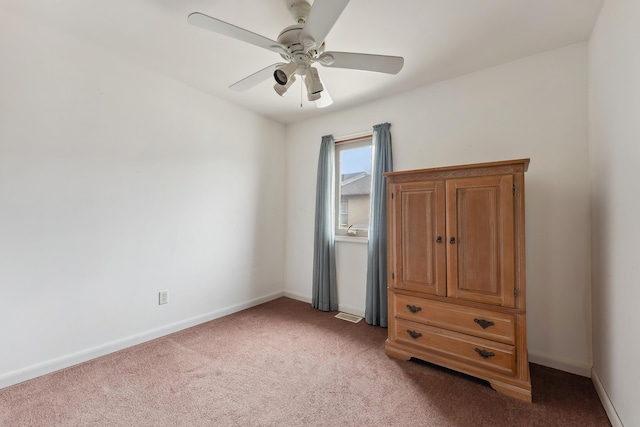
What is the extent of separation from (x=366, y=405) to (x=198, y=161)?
2.64 metres

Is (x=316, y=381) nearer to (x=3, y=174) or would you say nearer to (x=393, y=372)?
(x=393, y=372)

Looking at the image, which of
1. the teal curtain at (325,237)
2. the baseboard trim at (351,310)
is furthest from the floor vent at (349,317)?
the teal curtain at (325,237)

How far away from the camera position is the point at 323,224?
335 cm

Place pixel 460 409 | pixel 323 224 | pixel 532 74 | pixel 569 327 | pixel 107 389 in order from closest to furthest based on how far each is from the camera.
Answer: pixel 460 409 → pixel 107 389 → pixel 569 327 → pixel 532 74 → pixel 323 224

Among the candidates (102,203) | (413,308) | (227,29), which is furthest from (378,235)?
(102,203)

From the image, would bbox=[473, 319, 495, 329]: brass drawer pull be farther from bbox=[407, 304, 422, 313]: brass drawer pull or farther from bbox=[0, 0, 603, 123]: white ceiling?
bbox=[0, 0, 603, 123]: white ceiling

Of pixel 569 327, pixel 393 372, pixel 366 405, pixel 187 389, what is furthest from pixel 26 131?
pixel 569 327

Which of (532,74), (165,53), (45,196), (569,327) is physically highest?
(165,53)

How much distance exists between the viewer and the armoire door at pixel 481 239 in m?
1.79

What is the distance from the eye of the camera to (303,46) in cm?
157

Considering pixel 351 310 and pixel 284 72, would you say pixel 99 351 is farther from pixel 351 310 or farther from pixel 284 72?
pixel 284 72

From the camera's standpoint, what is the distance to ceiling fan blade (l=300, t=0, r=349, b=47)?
1226 mm

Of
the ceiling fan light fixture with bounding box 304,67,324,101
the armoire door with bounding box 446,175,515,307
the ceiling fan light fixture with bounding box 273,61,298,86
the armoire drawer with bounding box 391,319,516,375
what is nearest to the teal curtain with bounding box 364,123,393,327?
the armoire drawer with bounding box 391,319,516,375

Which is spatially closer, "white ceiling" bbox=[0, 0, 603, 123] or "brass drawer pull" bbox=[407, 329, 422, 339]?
"white ceiling" bbox=[0, 0, 603, 123]
